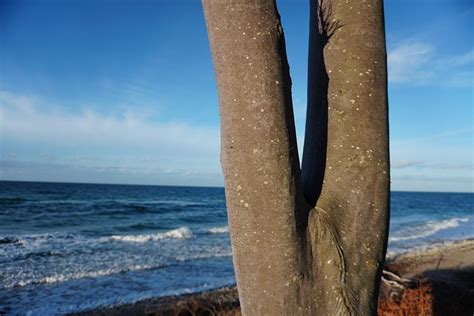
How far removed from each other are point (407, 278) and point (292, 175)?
9340mm

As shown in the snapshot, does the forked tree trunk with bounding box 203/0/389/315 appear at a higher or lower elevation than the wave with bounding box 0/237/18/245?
higher

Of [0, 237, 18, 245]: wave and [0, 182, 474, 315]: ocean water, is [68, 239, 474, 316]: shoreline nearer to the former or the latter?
[0, 182, 474, 315]: ocean water

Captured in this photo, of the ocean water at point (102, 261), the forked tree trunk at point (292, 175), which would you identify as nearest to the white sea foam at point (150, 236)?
the ocean water at point (102, 261)

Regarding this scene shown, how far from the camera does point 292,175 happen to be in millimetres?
1367

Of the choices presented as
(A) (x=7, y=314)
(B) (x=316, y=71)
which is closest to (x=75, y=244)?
(A) (x=7, y=314)

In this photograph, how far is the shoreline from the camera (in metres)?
5.75

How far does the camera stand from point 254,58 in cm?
135

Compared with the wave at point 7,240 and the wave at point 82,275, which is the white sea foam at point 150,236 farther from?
the wave at point 82,275

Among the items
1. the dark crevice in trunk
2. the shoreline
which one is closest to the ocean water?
the shoreline

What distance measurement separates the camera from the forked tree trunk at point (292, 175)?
1.34 meters

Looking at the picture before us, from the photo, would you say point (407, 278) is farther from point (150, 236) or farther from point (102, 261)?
point (150, 236)

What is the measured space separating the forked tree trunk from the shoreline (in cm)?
349

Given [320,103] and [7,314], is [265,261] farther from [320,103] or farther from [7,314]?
[7,314]

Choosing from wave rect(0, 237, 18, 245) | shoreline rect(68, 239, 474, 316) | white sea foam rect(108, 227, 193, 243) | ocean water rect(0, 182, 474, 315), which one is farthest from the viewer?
white sea foam rect(108, 227, 193, 243)
